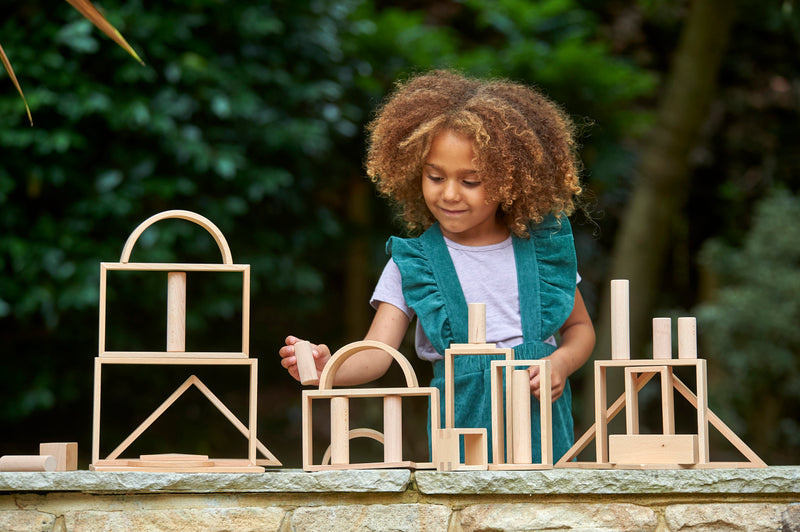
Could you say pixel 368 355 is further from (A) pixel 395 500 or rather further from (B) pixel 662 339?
(B) pixel 662 339

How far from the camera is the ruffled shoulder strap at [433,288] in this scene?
8.16 ft

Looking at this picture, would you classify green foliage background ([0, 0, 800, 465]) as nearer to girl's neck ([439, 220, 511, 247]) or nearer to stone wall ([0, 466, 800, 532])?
girl's neck ([439, 220, 511, 247])

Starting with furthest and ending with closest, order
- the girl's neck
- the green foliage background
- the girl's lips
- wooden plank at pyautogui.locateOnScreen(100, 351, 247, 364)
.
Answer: the green foliage background, the girl's neck, the girl's lips, wooden plank at pyautogui.locateOnScreen(100, 351, 247, 364)

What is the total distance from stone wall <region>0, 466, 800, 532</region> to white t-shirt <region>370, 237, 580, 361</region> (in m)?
0.56

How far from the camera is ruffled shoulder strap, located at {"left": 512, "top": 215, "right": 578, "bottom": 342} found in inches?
100

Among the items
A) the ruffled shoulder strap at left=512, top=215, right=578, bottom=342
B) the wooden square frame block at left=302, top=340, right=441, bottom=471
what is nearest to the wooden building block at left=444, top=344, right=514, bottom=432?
the wooden square frame block at left=302, top=340, right=441, bottom=471

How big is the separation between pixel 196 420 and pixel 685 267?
443cm

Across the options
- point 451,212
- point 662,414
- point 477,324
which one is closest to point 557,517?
point 662,414

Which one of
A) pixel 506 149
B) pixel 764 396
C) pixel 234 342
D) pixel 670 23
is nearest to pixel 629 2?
pixel 670 23

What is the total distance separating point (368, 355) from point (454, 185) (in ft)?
1.58

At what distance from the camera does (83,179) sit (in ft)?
16.4

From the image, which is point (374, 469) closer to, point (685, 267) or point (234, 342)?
point (234, 342)

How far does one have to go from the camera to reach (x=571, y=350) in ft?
8.38

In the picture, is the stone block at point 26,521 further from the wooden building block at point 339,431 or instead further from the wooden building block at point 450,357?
the wooden building block at point 450,357
